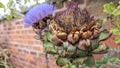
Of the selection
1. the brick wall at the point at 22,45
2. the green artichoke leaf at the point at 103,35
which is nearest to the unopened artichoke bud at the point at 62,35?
the green artichoke leaf at the point at 103,35

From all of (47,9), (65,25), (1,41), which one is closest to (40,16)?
(47,9)

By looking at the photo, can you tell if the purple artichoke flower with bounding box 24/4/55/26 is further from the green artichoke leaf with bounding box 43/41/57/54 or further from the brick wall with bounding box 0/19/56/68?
the brick wall with bounding box 0/19/56/68

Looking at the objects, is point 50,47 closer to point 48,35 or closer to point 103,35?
point 48,35

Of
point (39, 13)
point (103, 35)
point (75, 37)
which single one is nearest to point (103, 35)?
point (103, 35)

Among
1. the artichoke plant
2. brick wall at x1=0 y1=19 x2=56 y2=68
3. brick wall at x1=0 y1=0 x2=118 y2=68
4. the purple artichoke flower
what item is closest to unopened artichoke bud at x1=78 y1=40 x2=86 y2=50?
the artichoke plant

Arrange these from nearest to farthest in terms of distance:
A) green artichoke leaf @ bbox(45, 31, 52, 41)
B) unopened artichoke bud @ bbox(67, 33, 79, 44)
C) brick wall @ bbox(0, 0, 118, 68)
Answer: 1. unopened artichoke bud @ bbox(67, 33, 79, 44)
2. green artichoke leaf @ bbox(45, 31, 52, 41)
3. brick wall @ bbox(0, 0, 118, 68)

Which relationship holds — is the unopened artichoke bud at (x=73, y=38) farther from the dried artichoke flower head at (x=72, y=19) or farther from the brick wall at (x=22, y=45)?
the brick wall at (x=22, y=45)
